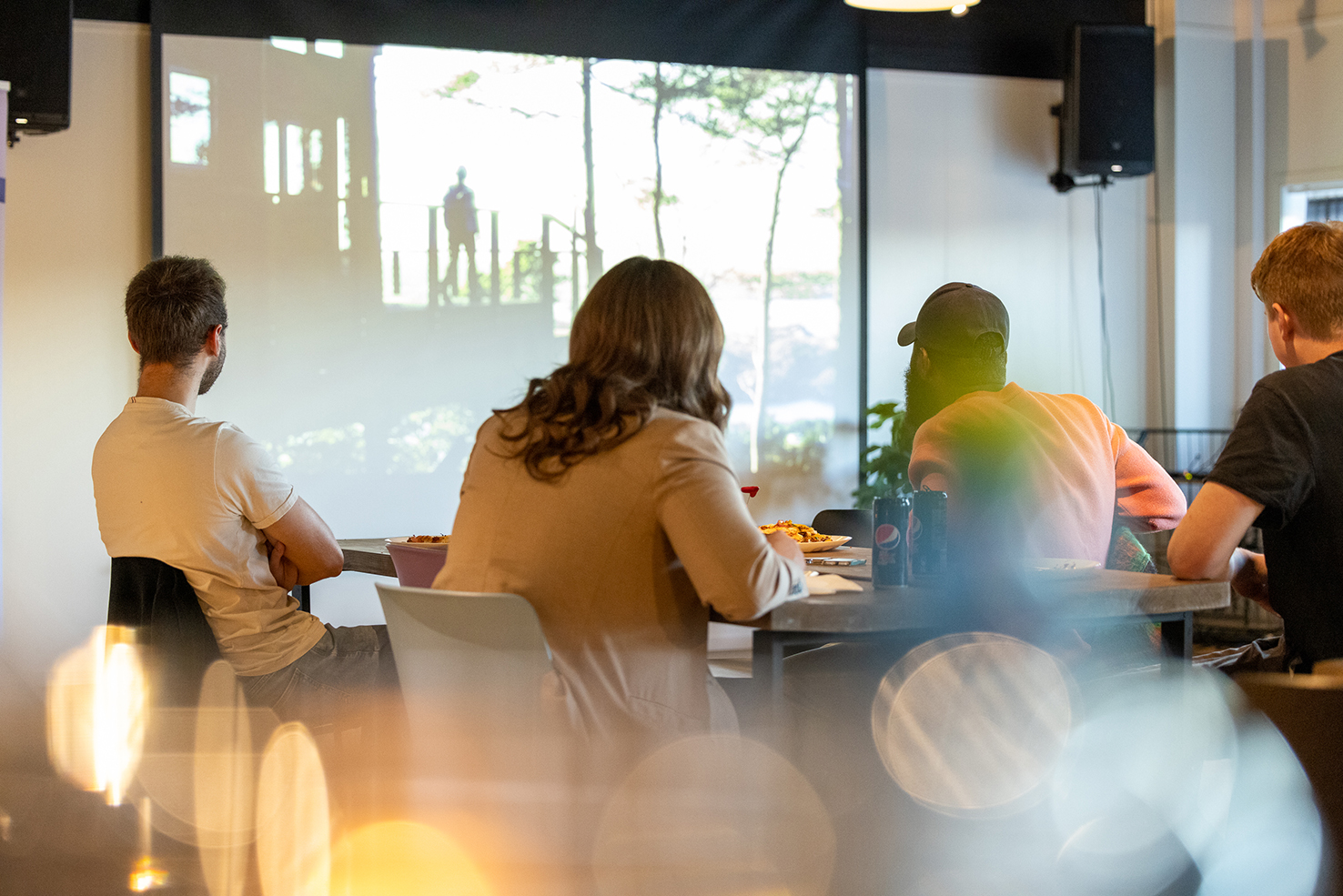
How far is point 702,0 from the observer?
5.14 m

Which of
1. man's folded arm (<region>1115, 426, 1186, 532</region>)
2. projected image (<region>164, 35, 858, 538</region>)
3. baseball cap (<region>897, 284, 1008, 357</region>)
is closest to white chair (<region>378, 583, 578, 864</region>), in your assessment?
baseball cap (<region>897, 284, 1008, 357</region>)

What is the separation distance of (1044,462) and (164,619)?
1.62 meters

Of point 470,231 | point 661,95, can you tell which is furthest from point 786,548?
point 661,95

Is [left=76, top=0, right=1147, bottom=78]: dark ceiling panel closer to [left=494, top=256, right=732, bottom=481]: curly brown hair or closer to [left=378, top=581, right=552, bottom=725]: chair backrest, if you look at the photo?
[left=494, top=256, right=732, bottom=481]: curly brown hair

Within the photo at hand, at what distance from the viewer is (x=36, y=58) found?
411cm

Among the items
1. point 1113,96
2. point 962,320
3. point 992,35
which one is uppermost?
point 992,35

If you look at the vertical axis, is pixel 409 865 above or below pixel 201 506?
below

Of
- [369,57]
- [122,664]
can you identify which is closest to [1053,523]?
[122,664]

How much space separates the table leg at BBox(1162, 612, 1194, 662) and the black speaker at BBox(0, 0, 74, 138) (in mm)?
4074

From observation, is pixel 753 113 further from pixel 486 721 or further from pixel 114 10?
pixel 486 721

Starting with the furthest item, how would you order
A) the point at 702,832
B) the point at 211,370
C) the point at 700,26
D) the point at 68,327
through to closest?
1. the point at 700,26
2. the point at 68,327
3. the point at 211,370
4. the point at 702,832

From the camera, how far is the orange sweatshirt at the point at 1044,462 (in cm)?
203

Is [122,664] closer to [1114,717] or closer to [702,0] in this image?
[1114,717]

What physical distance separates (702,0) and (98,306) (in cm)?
291
